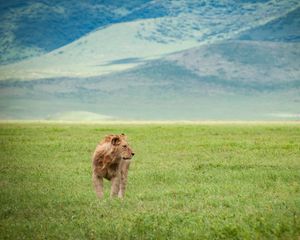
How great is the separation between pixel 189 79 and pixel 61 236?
Answer: 139 m

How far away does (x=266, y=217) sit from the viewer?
11367 millimetres

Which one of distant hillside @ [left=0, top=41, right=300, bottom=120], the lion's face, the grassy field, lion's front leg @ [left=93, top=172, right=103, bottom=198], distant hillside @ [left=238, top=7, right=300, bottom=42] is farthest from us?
distant hillside @ [left=238, top=7, right=300, bottom=42]

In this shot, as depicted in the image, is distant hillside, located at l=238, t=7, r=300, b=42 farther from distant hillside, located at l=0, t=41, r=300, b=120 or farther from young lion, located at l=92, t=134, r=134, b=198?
young lion, located at l=92, t=134, r=134, b=198

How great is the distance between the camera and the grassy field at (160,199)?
35.6ft

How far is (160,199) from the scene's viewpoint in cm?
1438

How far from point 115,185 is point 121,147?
81 cm

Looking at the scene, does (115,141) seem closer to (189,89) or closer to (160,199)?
(160,199)

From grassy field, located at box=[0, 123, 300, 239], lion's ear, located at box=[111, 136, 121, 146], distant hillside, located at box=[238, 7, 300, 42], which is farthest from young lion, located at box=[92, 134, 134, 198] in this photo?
distant hillside, located at box=[238, 7, 300, 42]

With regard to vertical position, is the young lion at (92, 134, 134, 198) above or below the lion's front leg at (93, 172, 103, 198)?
above

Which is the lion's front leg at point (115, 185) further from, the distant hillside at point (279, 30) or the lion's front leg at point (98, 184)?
the distant hillside at point (279, 30)

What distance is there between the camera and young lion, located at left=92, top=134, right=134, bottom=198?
13664 millimetres

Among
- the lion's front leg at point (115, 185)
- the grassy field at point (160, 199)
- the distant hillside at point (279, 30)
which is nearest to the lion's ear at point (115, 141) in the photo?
the lion's front leg at point (115, 185)

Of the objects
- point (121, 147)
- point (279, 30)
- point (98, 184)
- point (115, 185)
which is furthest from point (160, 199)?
point (279, 30)

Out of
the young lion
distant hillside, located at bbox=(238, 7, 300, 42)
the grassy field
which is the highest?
distant hillside, located at bbox=(238, 7, 300, 42)
